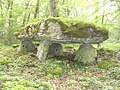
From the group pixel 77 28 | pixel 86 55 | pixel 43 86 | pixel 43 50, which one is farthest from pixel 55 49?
pixel 43 86

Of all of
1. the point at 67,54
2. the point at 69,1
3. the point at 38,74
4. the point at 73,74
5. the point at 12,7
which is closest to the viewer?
the point at 38,74

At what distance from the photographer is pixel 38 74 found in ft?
31.2

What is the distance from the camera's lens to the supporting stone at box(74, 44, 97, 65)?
11.9 meters

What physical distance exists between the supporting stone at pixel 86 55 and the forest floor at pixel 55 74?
376 millimetres

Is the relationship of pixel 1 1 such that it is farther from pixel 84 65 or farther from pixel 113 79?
pixel 113 79

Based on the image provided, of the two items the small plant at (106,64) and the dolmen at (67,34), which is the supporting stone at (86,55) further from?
the small plant at (106,64)

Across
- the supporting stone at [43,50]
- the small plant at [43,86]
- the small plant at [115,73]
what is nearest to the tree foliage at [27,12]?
the supporting stone at [43,50]

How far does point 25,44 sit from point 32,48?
463 mm

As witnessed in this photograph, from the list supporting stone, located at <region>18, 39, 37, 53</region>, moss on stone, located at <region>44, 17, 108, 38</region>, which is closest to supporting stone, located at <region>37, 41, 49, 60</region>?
moss on stone, located at <region>44, 17, 108, 38</region>

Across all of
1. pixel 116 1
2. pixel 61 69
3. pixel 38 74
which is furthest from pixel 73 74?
pixel 116 1

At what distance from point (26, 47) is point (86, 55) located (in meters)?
3.66

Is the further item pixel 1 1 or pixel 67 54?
pixel 1 1

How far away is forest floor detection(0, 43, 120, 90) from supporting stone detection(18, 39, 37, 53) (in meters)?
0.60

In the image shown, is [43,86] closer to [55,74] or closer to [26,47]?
[55,74]
